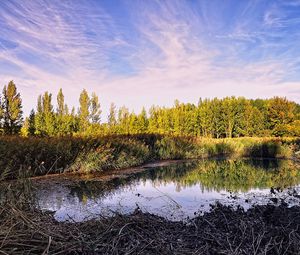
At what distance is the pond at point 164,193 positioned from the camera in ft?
17.3

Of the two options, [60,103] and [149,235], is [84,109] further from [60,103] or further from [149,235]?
[149,235]

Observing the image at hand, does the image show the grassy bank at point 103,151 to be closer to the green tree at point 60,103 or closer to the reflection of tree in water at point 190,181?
the reflection of tree in water at point 190,181

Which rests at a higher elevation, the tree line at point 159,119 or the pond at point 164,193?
the tree line at point 159,119

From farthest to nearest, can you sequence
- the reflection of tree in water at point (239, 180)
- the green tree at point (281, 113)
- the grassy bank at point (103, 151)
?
the green tree at point (281, 113)
the grassy bank at point (103, 151)
the reflection of tree in water at point (239, 180)

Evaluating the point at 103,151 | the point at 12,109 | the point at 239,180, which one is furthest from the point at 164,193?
the point at 12,109

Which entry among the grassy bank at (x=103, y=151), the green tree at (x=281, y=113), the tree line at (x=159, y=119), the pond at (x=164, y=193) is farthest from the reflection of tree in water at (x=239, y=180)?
the green tree at (x=281, y=113)

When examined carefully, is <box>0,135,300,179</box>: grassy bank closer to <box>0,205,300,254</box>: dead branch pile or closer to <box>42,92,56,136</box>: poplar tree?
<box>0,205,300,254</box>: dead branch pile

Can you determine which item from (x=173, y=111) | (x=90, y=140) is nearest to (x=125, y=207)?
(x=90, y=140)

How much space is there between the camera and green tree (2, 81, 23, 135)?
1086 inches

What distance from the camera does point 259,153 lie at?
18.3 m

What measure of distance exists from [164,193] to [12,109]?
24193mm

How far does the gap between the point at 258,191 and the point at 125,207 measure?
10.6 ft

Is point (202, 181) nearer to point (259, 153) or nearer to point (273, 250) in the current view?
point (273, 250)

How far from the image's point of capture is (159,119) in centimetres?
4303
